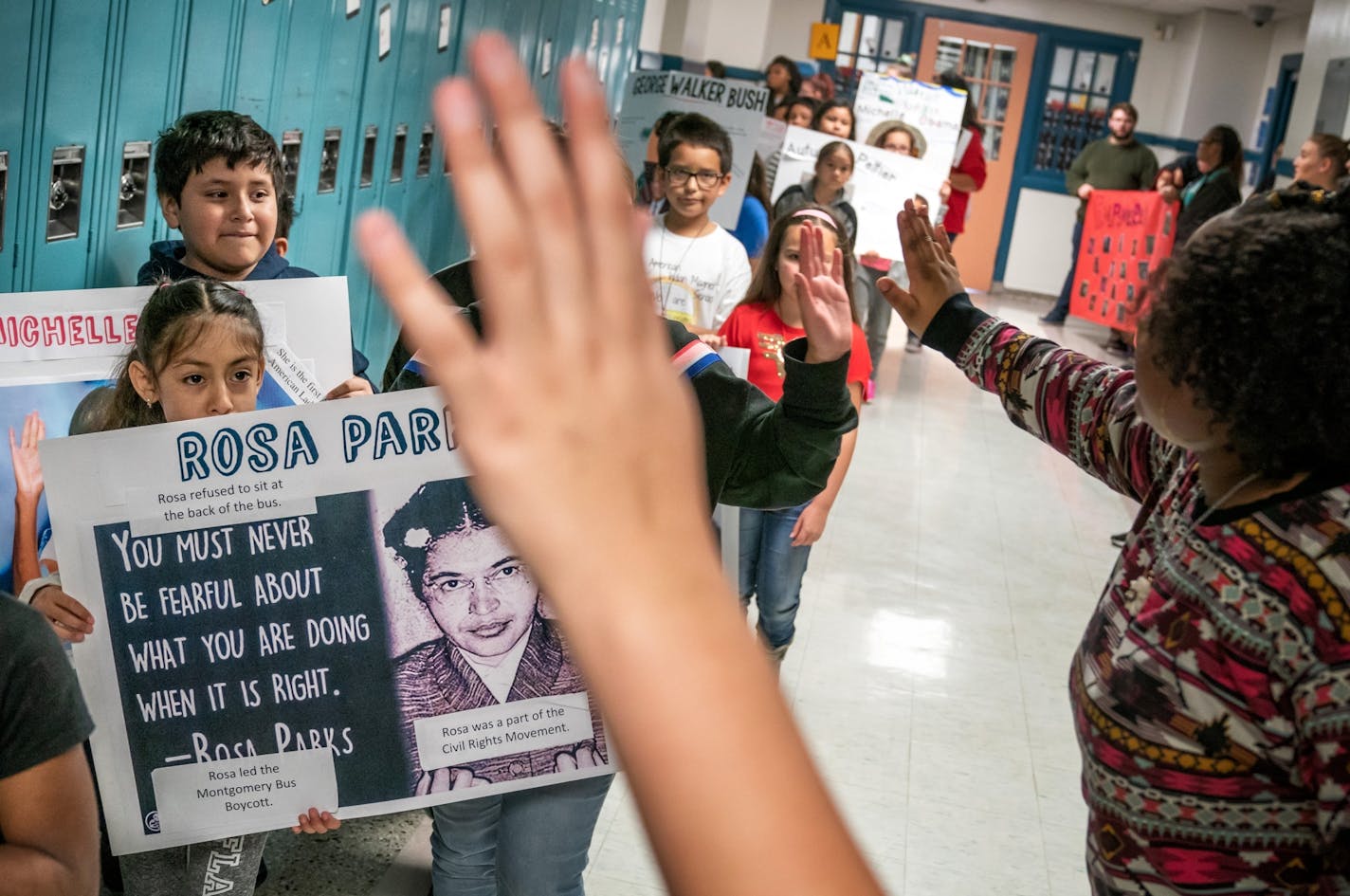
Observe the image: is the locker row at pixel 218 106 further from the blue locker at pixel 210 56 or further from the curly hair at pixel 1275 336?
the curly hair at pixel 1275 336

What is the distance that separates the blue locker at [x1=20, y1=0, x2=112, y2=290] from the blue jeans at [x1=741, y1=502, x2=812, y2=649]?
1.74m

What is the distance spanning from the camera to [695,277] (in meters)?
3.98

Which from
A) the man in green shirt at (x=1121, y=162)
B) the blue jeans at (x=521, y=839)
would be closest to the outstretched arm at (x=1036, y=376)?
the blue jeans at (x=521, y=839)

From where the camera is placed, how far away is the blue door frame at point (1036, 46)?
13539mm

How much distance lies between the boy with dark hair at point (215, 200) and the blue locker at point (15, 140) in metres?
0.27

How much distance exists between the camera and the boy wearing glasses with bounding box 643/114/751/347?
3979mm

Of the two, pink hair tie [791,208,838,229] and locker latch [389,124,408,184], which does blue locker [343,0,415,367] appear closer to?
locker latch [389,124,408,184]

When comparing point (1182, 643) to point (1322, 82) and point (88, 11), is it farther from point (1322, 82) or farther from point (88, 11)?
point (1322, 82)

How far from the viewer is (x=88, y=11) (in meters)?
2.78

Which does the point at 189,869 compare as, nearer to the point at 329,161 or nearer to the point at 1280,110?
the point at 329,161

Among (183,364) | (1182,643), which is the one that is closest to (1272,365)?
(1182,643)

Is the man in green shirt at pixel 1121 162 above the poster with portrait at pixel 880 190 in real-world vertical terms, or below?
above

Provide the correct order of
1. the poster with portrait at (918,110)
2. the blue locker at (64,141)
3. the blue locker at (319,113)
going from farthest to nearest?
the poster with portrait at (918,110), the blue locker at (319,113), the blue locker at (64,141)

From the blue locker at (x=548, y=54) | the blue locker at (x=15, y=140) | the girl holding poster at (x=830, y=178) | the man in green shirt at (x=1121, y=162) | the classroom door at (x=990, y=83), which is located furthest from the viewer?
the classroom door at (x=990, y=83)
